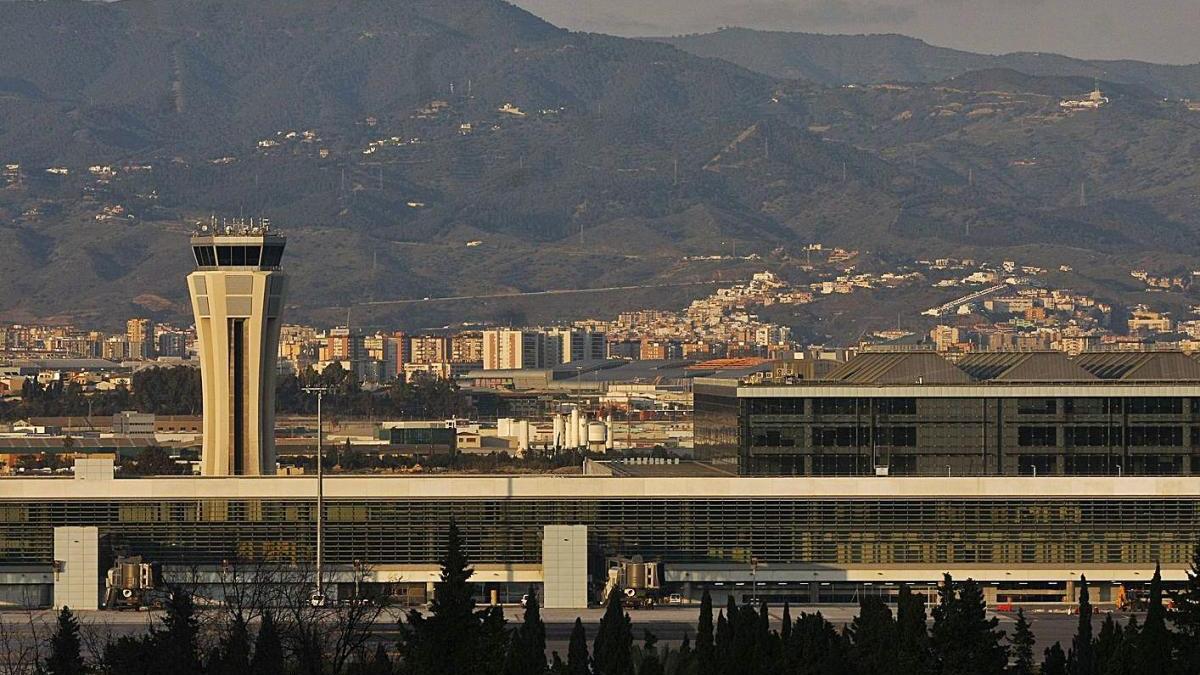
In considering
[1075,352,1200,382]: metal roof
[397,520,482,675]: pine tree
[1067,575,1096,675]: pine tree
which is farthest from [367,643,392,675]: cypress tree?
[1075,352,1200,382]: metal roof

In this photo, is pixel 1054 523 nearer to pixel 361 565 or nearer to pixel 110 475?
pixel 361 565

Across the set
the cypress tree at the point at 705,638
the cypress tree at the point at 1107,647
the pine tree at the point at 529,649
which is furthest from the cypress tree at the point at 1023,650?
the pine tree at the point at 529,649

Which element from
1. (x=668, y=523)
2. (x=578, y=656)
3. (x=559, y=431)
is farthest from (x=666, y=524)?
(x=559, y=431)

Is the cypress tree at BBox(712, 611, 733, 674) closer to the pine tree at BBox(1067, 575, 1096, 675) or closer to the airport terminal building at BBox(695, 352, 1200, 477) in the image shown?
the pine tree at BBox(1067, 575, 1096, 675)

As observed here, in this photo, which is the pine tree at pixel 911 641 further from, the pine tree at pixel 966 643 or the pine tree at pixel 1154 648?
the pine tree at pixel 1154 648

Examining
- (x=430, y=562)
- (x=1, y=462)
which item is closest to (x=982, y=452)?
(x=430, y=562)

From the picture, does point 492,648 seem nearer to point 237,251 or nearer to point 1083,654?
point 1083,654

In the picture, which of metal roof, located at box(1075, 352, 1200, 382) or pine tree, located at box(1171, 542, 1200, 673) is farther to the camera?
metal roof, located at box(1075, 352, 1200, 382)
